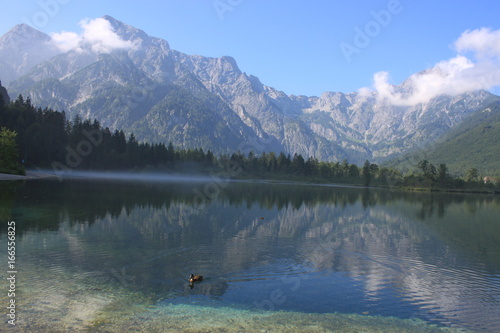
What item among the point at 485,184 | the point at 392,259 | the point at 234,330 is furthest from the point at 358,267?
the point at 485,184

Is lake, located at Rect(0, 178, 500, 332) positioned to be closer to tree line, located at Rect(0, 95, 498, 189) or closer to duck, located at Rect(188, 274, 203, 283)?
duck, located at Rect(188, 274, 203, 283)

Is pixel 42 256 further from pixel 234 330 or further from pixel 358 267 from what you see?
pixel 358 267

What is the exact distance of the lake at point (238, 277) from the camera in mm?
13500

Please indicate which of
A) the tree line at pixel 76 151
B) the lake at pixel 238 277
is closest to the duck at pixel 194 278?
the lake at pixel 238 277

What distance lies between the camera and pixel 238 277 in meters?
19.0

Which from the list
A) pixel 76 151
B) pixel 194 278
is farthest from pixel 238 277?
pixel 76 151

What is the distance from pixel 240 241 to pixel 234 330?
15.2 meters

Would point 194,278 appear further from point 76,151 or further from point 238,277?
point 76,151

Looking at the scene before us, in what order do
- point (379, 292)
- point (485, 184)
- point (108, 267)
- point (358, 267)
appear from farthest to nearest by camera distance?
1. point (485, 184)
2. point (358, 267)
3. point (108, 267)
4. point (379, 292)

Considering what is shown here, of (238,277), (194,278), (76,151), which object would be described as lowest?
(238,277)

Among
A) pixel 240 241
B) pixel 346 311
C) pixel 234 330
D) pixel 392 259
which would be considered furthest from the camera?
pixel 240 241

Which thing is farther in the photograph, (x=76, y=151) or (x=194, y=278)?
(x=76, y=151)

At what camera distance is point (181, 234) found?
2916 centimetres

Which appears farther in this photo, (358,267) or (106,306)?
(358,267)
